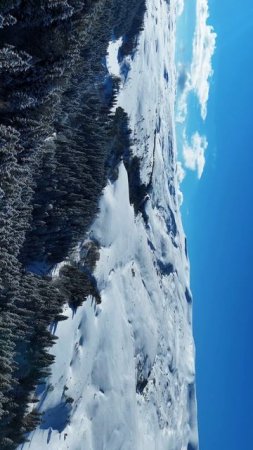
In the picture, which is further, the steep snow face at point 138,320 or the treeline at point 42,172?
the steep snow face at point 138,320

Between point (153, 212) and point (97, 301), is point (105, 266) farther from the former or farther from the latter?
point (153, 212)

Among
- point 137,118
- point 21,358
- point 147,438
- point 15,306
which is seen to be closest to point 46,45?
point 15,306

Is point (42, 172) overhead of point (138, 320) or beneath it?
beneath

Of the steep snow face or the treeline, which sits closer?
the treeline

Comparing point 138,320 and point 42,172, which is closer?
point 42,172
